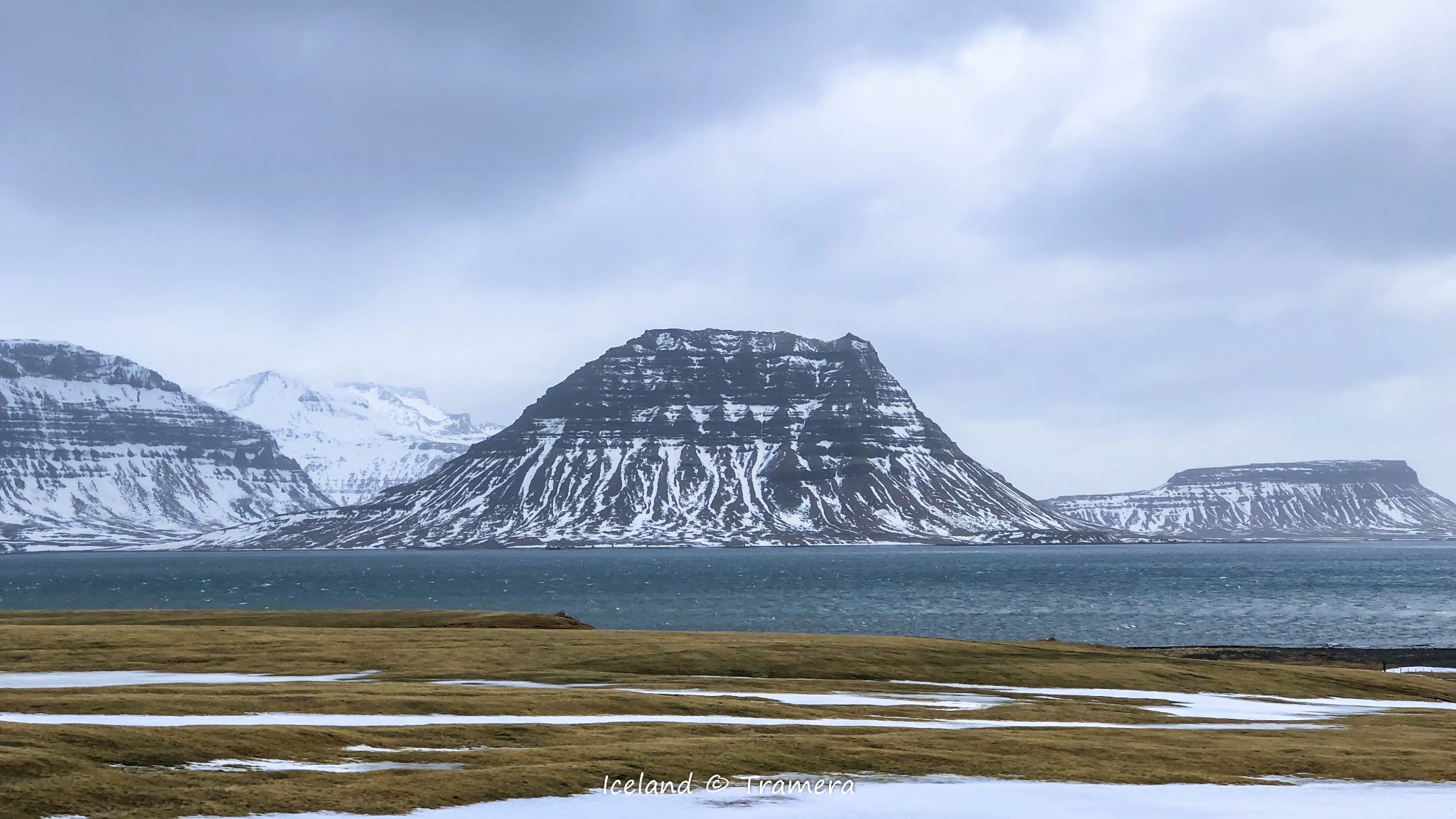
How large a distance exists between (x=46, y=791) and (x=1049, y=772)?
22437 millimetres

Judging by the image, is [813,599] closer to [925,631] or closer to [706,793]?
[925,631]

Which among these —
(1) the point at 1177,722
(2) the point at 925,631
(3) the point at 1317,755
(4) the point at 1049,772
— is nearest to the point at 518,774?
(4) the point at 1049,772

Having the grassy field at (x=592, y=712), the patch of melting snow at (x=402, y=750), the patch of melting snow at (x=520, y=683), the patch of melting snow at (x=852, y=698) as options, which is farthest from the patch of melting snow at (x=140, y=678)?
the patch of melting snow at (x=402, y=750)

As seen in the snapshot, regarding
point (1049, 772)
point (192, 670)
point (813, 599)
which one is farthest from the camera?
point (813, 599)

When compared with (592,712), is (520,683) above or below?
below

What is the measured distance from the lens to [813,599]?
177 metres

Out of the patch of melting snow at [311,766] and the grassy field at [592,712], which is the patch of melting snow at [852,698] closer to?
the grassy field at [592,712]

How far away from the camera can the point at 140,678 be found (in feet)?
169

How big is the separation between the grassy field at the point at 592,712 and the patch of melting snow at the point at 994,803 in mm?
1107

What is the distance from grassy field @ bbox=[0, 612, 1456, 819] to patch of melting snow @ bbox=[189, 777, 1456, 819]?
1.11 metres

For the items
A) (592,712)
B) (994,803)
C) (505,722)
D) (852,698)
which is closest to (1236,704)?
(852,698)

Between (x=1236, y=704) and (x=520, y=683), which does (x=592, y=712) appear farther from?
(x=1236, y=704)

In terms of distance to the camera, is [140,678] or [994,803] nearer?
[994,803]

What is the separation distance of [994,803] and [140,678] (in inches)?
1495
